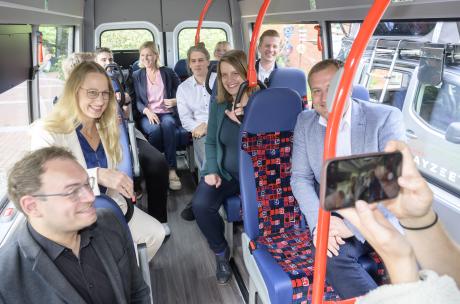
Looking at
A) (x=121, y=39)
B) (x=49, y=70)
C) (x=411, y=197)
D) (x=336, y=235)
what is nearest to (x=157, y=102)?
(x=49, y=70)

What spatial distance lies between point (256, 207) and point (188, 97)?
2.16 meters

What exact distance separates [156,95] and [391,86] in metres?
2.60

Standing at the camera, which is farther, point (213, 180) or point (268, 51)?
point (268, 51)

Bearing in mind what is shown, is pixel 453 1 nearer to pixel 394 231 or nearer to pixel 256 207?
pixel 256 207

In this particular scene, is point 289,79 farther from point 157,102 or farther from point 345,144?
point 157,102

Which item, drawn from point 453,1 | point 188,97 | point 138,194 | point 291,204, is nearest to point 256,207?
point 291,204

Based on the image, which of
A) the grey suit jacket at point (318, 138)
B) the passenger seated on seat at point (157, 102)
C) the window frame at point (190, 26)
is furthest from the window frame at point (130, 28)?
the grey suit jacket at point (318, 138)

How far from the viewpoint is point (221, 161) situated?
2744mm

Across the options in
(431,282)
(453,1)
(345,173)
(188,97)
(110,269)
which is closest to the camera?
(431,282)

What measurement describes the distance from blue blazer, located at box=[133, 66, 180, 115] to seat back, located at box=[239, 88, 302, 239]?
2.59 meters

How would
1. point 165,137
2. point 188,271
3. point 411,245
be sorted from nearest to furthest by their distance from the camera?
point 411,245 < point 188,271 < point 165,137

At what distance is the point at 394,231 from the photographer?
740mm

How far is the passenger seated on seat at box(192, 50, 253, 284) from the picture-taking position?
2.67 m

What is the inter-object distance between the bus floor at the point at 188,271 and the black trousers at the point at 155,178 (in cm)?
27
